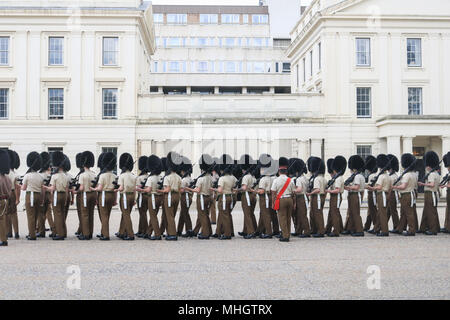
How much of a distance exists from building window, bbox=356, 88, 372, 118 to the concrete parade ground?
22.5 meters

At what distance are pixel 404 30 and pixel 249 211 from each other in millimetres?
24947

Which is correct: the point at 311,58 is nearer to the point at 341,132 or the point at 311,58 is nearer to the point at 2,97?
the point at 341,132

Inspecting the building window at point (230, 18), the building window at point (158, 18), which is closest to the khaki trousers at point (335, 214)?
the building window at point (158, 18)

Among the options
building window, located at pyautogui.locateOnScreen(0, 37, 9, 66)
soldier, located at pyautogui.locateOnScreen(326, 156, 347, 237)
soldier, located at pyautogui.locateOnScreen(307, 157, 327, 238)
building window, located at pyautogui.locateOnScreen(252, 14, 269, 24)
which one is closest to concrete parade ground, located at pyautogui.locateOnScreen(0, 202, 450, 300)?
soldier, located at pyautogui.locateOnScreen(307, 157, 327, 238)

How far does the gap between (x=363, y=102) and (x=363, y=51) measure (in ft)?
9.93

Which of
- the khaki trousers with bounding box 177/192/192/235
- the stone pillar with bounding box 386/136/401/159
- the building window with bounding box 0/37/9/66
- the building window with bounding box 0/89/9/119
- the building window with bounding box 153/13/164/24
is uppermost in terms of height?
the building window with bounding box 153/13/164/24

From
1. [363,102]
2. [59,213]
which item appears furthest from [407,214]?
[363,102]

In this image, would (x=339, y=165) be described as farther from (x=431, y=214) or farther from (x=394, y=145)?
(x=394, y=145)

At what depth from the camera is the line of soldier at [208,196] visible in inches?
487

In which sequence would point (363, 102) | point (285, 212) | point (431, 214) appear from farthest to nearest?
1. point (363, 102)
2. point (431, 214)
3. point (285, 212)

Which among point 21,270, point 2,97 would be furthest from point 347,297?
point 2,97

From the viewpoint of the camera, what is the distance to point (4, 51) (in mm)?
32562

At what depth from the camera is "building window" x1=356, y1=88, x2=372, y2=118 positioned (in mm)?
34156

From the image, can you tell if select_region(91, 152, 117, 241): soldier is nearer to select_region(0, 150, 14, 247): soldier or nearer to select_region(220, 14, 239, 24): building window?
select_region(0, 150, 14, 247): soldier
